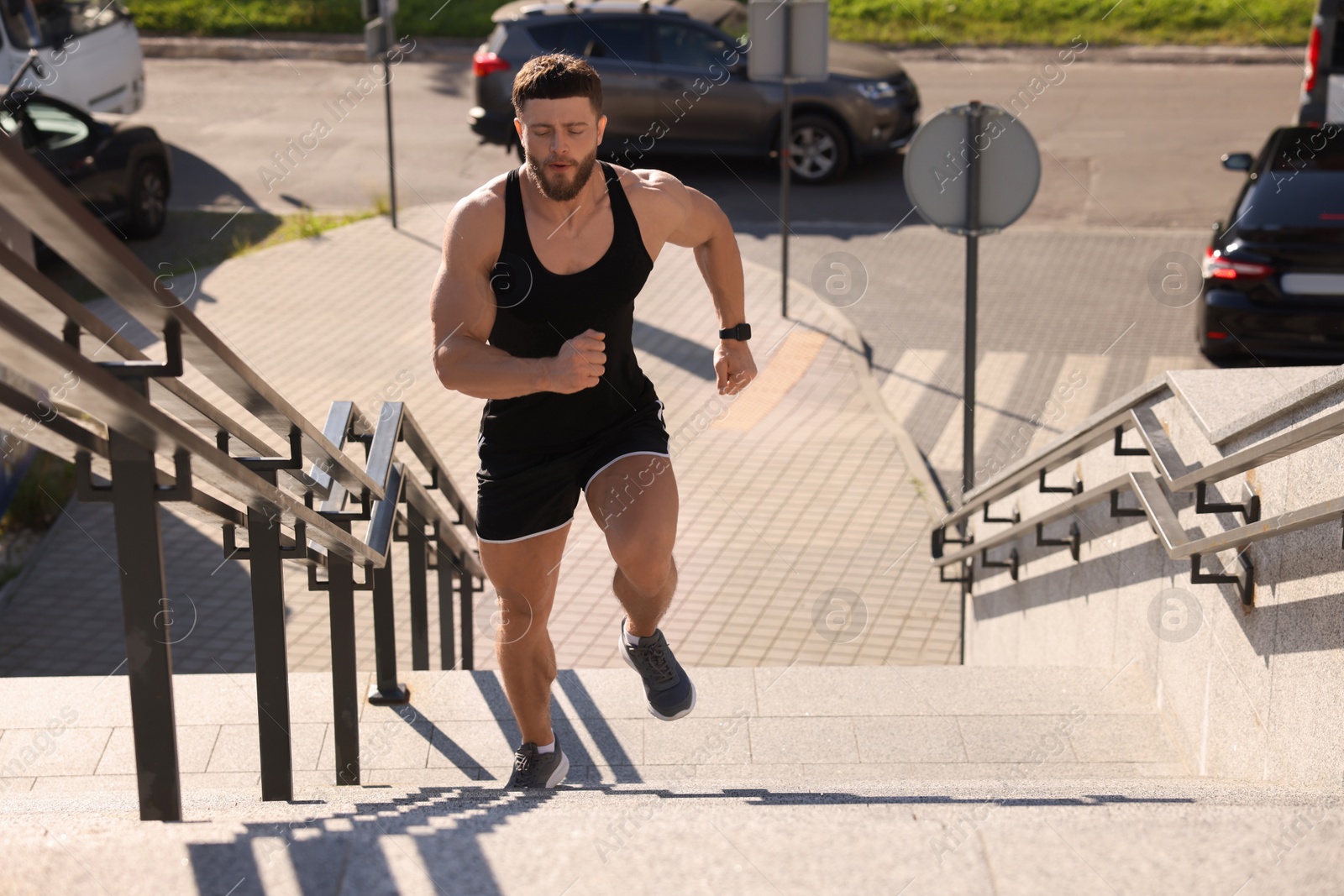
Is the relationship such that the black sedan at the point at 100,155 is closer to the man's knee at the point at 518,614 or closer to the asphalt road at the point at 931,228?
the asphalt road at the point at 931,228

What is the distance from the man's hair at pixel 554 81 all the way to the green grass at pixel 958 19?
19193mm

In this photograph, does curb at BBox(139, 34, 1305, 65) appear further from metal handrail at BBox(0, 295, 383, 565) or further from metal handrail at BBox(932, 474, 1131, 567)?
metal handrail at BBox(0, 295, 383, 565)

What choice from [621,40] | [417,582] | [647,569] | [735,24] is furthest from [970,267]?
[735,24]

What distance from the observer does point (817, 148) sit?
15469mm

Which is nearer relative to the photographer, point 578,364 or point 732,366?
point 578,364

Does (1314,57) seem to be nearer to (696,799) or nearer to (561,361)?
(561,361)

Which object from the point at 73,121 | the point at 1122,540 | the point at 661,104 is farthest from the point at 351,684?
the point at 661,104

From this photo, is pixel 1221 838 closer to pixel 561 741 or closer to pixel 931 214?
pixel 561 741

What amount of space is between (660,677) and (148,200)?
11241mm

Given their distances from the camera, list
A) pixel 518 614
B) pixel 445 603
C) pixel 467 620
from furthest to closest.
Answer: pixel 467 620, pixel 445 603, pixel 518 614

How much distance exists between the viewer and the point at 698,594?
7.34 meters

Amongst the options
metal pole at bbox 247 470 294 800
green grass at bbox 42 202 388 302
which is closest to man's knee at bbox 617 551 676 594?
metal pole at bbox 247 470 294 800

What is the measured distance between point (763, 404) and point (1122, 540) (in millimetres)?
4685

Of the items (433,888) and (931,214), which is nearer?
(433,888)
